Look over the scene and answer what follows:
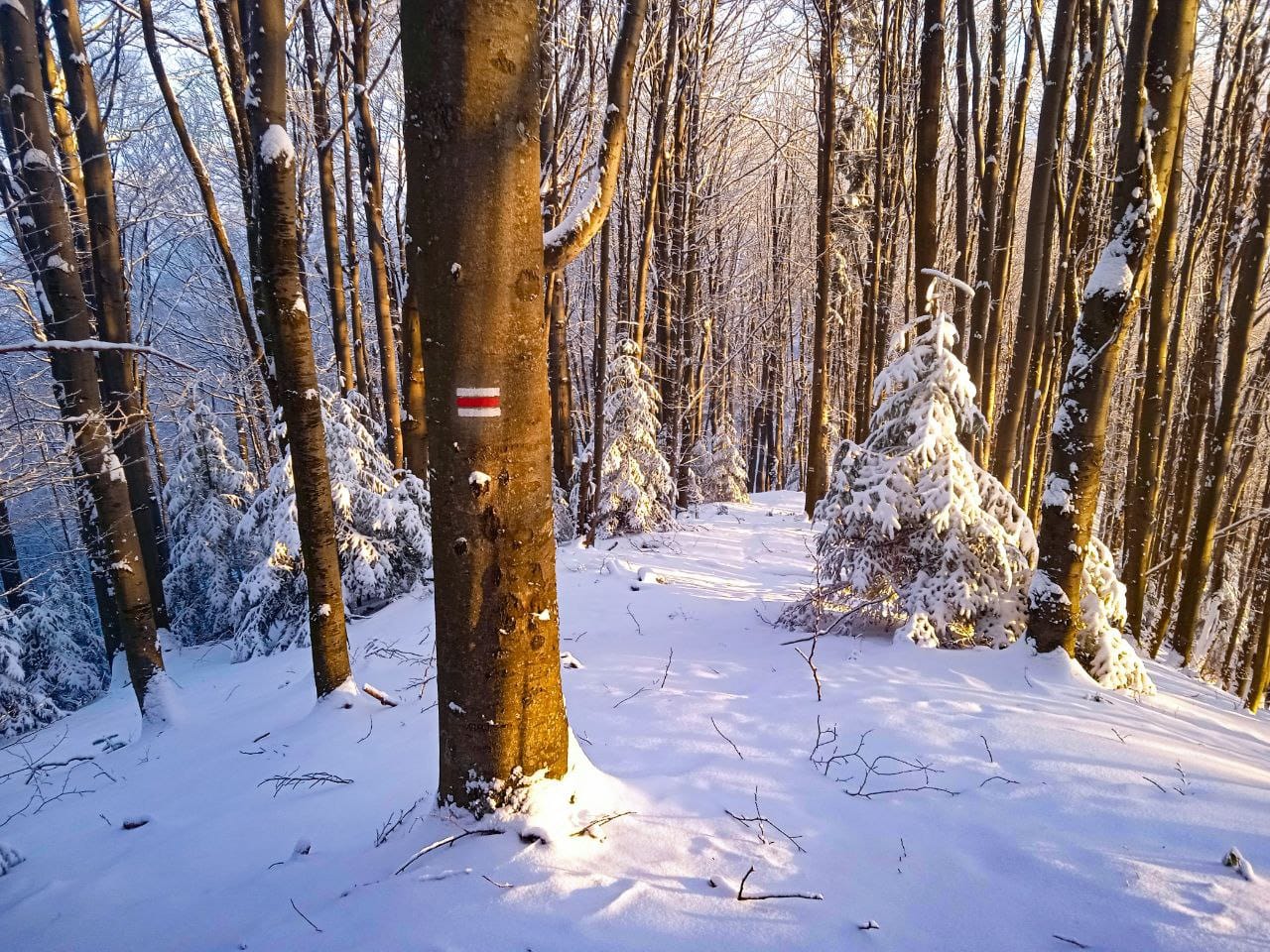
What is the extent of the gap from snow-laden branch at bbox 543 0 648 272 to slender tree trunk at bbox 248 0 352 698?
91.8 inches

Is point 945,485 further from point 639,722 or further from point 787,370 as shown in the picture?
point 787,370

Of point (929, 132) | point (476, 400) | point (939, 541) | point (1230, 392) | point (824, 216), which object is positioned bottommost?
point (939, 541)

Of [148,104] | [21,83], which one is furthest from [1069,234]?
[148,104]

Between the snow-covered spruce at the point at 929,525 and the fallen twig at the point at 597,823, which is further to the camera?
the snow-covered spruce at the point at 929,525

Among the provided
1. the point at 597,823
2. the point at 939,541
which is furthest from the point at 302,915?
the point at 939,541

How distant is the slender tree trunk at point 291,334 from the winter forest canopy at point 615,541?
0.11 ft

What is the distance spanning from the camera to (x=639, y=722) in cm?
355

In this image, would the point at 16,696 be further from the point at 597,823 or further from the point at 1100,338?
the point at 1100,338

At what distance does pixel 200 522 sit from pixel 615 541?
8.55 m

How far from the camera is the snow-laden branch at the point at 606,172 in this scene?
2.54m

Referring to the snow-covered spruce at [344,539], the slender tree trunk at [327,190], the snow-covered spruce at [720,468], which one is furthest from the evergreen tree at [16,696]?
Answer: the snow-covered spruce at [720,468]

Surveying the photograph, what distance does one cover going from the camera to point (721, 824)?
2473 mm

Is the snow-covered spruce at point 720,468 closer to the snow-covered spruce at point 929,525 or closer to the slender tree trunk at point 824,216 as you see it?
the slender tree trunk at point 824,216

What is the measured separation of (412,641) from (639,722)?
352 centimetres
